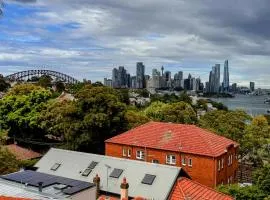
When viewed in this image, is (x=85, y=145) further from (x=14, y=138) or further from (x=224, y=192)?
(x=224, y=192)

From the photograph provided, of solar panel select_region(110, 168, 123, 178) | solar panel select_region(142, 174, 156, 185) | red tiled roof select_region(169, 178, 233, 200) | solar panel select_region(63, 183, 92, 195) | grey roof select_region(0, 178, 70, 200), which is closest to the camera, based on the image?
grey roof select_region(0, 178, 70, 200)

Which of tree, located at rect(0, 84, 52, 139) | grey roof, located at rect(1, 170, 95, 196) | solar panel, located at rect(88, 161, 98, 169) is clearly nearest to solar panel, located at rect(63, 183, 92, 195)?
grey roof, located at rect(1, 170, 95, 196)

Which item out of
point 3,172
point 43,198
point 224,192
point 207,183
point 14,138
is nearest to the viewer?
point 43,198

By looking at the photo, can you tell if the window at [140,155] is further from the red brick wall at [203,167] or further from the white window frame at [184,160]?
the white window frame at [184,160]

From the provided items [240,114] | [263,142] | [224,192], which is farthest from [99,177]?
[240,114]

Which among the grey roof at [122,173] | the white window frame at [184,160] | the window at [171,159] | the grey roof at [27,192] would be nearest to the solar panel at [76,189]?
the grey roof at [27,192]

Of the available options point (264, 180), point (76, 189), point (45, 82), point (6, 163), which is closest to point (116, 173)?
point (6, 163)

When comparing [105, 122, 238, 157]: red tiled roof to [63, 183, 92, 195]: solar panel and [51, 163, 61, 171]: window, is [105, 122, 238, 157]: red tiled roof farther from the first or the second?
[63, 183, 92, 195]: solar panel
